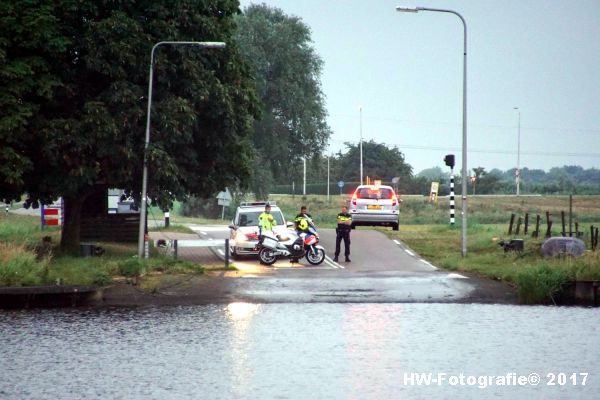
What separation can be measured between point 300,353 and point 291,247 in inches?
687

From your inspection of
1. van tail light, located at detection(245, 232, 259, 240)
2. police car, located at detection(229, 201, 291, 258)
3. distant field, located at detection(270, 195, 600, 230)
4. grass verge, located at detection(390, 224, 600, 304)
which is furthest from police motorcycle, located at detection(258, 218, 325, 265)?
distant field, located at detection(270, 195, 600, 230)

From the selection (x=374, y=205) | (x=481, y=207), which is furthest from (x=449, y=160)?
(x=481, y=207)

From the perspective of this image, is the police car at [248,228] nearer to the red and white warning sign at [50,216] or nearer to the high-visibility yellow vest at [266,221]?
the high-visibility yellow vest at [266,221]

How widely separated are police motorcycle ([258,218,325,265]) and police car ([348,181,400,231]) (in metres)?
11.2

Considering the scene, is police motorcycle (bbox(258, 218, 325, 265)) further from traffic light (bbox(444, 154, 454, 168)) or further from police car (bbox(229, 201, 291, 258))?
traffic light (bbox(444, 154, 454, 168))

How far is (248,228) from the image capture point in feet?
109

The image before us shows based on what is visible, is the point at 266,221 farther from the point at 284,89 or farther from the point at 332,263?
the point at 284,89

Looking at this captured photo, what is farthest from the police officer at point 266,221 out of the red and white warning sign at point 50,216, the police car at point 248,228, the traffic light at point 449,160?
the red and white warning sign at point 50,216

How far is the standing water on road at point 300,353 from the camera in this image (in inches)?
429

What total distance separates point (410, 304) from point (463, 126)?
1369 cm

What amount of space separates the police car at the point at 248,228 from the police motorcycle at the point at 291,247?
1.31m

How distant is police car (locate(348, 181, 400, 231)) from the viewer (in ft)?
138

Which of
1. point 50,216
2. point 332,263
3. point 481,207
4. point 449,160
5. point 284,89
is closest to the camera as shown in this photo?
point 332,263

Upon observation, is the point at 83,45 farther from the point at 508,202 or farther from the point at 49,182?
the point at 508,202
